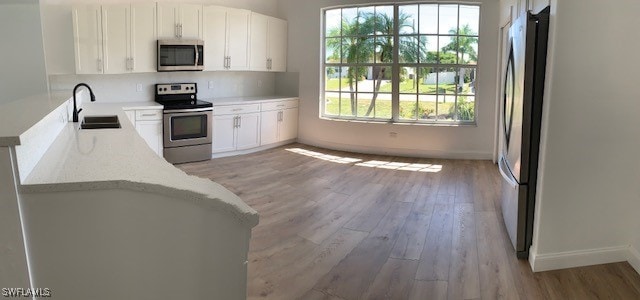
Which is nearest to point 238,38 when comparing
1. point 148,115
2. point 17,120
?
point 148,115

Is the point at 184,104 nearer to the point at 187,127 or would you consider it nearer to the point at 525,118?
the point at 187,127

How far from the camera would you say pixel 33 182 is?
150cm

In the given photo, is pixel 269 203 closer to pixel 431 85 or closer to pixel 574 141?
pixel 574 141

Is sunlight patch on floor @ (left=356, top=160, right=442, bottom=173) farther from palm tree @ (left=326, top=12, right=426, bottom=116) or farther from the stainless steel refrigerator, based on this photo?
the stainless steel refrigerator

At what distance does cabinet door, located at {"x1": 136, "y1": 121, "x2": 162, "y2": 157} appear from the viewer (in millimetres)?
5695

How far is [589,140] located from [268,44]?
212 inches

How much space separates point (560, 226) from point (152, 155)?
2555 mm

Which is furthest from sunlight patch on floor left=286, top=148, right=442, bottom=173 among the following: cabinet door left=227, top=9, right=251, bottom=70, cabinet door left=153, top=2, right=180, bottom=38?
cabinet door left=153, top=2, right=180, bottom=38

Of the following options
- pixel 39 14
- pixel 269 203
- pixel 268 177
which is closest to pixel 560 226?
pixel 269 203

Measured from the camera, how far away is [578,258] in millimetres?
3045

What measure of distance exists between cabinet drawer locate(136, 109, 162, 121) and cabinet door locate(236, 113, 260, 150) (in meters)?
1.26

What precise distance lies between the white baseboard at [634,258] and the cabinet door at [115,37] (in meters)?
5.53

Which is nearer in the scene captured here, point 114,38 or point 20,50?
point 20,50

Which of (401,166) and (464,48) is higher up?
(464,48)
